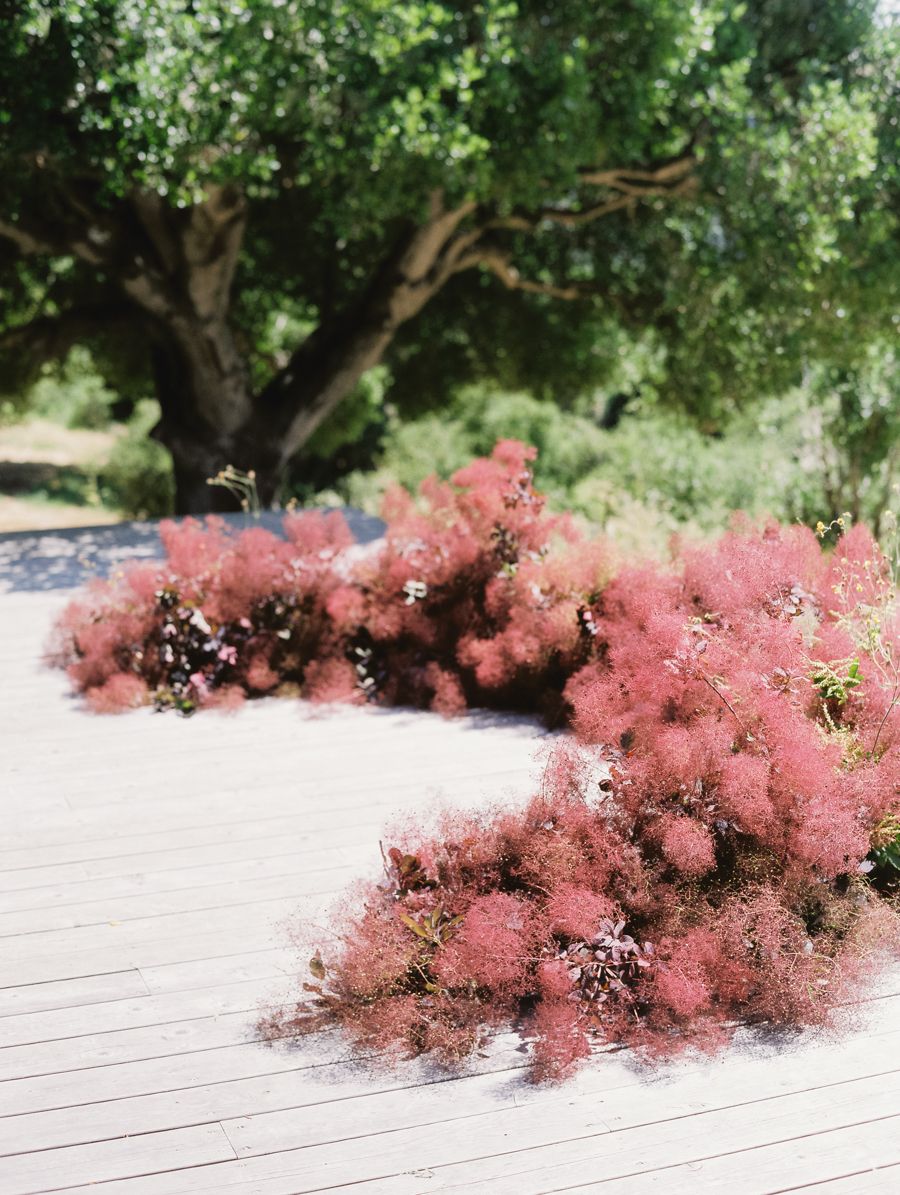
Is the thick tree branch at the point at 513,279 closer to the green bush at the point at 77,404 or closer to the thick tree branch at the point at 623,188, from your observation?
the thick tree branch at the point at 623,188

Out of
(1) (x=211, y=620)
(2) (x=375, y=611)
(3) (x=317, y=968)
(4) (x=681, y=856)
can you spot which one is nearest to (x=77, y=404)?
(1) (x=211, y=620)

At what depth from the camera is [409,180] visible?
9.52 meters

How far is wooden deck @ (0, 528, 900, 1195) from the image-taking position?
2.40 m

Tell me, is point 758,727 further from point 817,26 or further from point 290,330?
point 290,330

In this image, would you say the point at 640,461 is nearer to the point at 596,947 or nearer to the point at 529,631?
the point at 529,631

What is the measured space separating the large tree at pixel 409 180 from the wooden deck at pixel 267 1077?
635 centimetres

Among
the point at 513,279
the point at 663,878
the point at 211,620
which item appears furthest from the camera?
the point at 513,279

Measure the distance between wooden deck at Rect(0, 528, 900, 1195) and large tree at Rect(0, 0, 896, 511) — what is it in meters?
6.35

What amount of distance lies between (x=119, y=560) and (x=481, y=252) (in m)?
5.70

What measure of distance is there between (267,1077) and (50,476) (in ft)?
70.2

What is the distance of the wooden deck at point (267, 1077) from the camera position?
2.40m

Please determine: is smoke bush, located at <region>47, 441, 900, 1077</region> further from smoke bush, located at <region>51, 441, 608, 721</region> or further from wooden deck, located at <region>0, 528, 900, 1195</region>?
smoke bush, located at <region>51, 441, 608, 721</region>

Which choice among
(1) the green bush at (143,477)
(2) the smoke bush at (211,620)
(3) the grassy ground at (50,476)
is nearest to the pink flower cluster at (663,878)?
(2) the smoke bush at (211,620)

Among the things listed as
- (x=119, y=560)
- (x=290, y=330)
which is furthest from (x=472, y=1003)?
(x=290, y=330)
